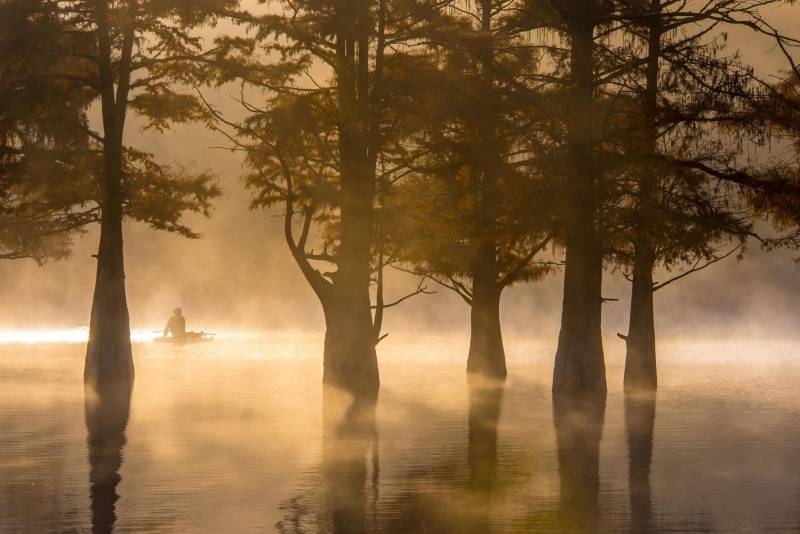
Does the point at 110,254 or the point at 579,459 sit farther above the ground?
the point at 110,254

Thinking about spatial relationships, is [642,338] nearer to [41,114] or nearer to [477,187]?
[477,187]

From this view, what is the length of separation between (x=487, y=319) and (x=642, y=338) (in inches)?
229

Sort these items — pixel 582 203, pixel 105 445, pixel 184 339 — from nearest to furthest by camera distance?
pixel 105 445, pixel 582 203, pixel 184 339

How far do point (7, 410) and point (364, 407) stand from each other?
8.39 metres

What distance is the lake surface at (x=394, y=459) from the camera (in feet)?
45.3

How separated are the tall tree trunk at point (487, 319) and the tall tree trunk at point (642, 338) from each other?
5258 millimetres

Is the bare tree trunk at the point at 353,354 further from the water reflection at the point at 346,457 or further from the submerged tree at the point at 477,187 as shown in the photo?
the submerged tree at the point at 477,187

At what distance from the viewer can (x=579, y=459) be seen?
19.0m

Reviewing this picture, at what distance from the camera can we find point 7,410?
27859 millimetres

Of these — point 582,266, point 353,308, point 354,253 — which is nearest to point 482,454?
point 582,266

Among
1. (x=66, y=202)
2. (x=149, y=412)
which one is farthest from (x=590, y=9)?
(x=66, y=202)

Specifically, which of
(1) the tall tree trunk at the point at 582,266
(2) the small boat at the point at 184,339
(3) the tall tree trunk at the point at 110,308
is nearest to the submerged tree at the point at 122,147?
(3) the tall tree trunk at the point at 110,308

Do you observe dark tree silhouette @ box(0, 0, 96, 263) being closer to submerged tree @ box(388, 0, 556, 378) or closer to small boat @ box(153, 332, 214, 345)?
submerged tree @ box(388, 0, 556, 378)

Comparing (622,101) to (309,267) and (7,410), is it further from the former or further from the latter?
(7,410)
